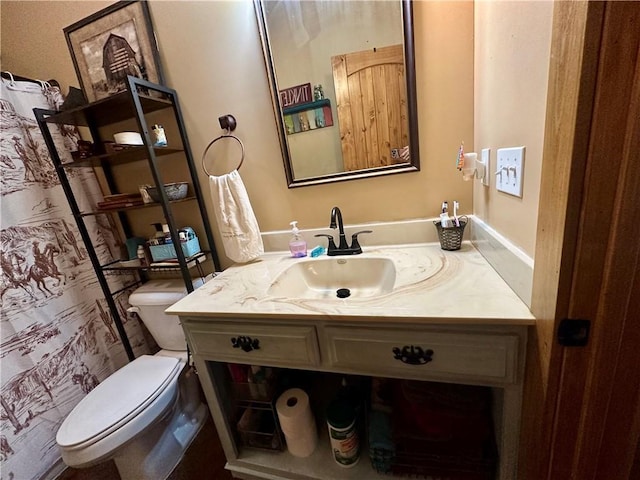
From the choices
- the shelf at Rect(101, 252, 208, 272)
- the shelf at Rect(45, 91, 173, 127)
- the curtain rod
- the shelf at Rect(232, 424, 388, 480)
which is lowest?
the shelf at Rect(232, 424, 388, 480)

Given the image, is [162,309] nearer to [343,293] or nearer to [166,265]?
[166,265]

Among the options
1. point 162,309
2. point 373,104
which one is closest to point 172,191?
point 162,309

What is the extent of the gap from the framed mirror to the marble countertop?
39cm

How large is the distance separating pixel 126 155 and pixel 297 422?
1411 millimetres

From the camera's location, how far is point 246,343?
85cm

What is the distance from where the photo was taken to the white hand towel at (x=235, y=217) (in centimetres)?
115

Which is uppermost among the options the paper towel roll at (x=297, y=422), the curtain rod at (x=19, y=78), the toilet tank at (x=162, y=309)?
the curtain rod at (x=19, y=78)

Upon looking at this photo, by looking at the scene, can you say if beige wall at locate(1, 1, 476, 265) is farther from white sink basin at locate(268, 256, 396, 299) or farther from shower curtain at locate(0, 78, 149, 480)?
shower curtain at locate(0, 78, 149, 480)

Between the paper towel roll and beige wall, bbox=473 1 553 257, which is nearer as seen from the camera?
beige wall, bbox=473 1 553 257

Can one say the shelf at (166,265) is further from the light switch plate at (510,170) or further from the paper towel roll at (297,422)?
the light switch plate at (510,170)

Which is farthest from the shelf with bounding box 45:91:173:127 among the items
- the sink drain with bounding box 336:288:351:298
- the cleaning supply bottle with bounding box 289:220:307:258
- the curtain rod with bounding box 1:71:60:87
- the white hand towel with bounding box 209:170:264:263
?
the sink drain with bounding box 336:288:351:298

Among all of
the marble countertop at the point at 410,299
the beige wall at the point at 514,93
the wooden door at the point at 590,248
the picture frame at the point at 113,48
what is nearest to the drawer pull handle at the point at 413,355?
the marble countertop at the point at 410,299

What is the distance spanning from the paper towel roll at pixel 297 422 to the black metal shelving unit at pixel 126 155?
0.65 meters

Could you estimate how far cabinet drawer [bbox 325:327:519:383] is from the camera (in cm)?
63
